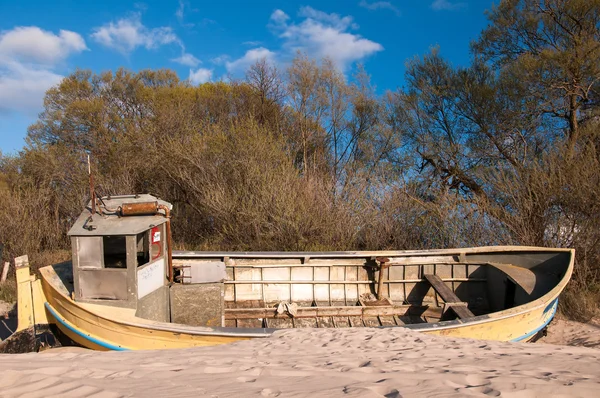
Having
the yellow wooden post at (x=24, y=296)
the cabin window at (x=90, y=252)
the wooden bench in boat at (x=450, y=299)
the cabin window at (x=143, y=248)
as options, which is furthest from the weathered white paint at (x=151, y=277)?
the wooden bench in boat at (x=450, y=299)

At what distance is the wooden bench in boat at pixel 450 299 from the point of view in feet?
20.2

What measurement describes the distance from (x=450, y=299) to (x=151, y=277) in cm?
492

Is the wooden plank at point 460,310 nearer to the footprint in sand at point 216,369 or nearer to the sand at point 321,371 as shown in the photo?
the sand at point 321,371

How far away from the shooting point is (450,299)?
6.61 metres

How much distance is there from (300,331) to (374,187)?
23.8 ft

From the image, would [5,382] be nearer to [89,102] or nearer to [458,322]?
[458,322]

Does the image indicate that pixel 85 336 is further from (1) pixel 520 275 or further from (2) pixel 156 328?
(1) pixel 520 275

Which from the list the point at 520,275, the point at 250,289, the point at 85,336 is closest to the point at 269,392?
the point at 85,336

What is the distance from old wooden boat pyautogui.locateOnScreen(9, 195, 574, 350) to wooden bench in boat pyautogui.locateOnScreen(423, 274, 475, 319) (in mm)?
21

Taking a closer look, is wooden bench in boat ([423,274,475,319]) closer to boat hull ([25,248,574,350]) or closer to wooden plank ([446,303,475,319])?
wooden plank ([446,303,475,319])

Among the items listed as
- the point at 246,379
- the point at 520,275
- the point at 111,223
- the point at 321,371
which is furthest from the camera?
the point at 520,275

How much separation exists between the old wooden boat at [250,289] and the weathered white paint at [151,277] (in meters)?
0.02

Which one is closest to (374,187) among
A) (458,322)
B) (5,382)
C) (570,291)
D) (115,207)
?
(570,291)

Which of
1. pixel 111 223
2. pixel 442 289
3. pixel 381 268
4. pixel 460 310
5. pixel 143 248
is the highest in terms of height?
pixel 111 223
